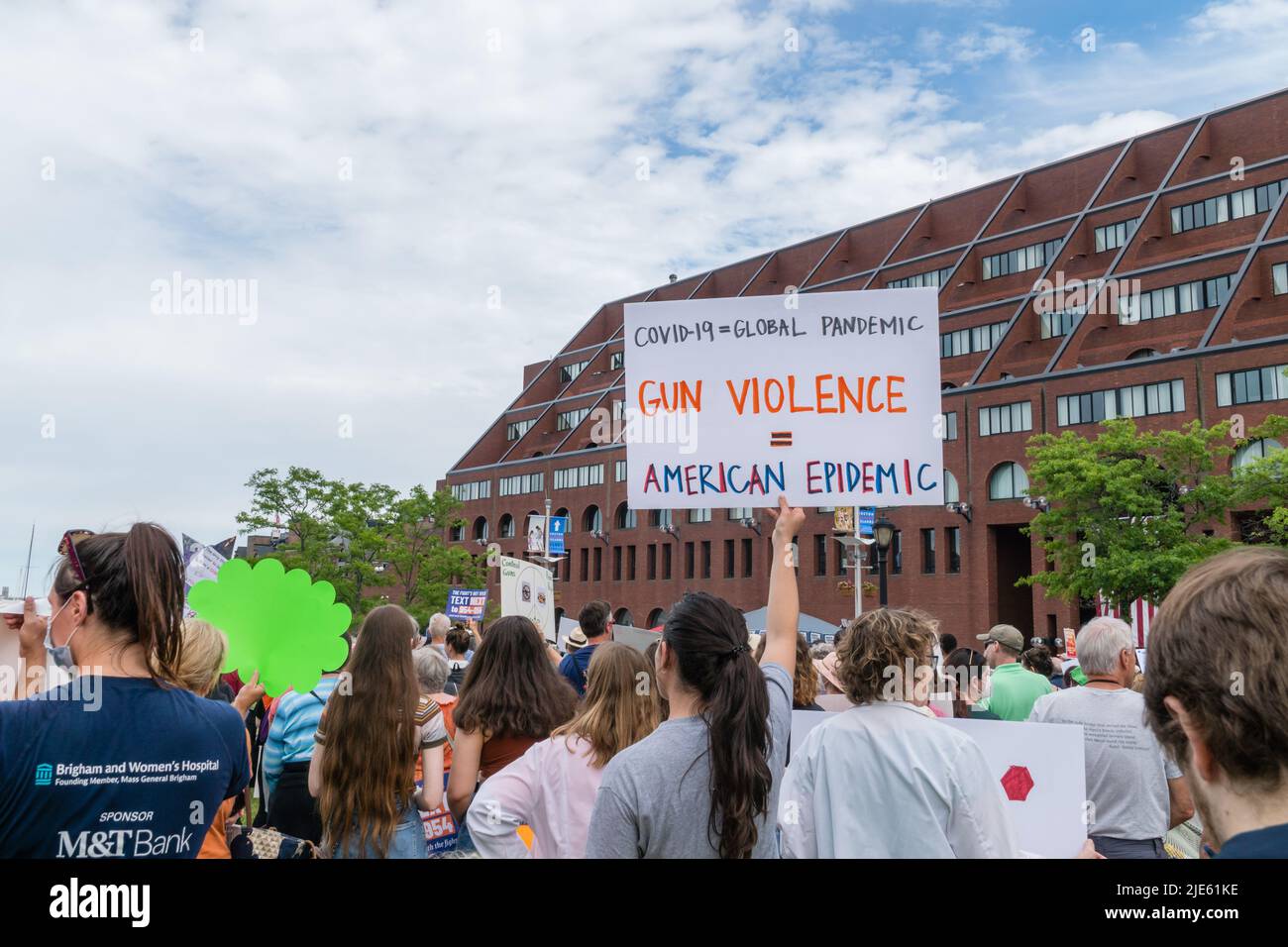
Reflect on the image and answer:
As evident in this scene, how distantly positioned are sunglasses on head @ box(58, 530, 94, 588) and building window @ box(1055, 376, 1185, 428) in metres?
48.9

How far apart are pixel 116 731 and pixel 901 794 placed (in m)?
2.28

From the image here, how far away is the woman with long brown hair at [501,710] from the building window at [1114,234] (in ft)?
191

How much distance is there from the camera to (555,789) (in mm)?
3609

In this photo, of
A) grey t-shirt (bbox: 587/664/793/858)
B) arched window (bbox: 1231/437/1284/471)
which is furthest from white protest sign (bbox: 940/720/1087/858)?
arched window (bbox: 1231/437/1284/471)

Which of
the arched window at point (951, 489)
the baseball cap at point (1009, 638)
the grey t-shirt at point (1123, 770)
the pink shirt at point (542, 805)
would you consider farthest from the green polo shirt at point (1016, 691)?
the arched window at point (951, 489)

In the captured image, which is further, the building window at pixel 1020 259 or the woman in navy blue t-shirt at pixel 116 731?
the building window at pixel 1020 259

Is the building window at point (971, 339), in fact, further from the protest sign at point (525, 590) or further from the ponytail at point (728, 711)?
the ponytail at point (728, 711)

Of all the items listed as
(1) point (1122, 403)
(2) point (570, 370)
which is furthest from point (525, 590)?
(2) point (570, 370)

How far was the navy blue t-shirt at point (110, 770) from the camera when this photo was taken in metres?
2.34

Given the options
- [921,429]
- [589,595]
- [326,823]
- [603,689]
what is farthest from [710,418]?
[589,595]

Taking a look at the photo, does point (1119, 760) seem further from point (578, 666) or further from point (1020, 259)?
point (1020, 259)

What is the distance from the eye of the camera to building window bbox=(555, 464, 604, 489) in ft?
235
